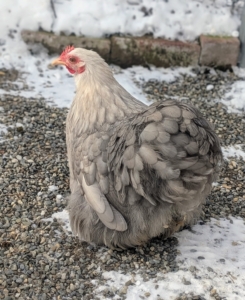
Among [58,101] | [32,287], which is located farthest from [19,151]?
[32,287]

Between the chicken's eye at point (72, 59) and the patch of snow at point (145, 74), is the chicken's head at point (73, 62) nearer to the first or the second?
the chicken's eye at point (72, 59)

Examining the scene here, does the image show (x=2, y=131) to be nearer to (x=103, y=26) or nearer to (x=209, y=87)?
(x=103, y=26)

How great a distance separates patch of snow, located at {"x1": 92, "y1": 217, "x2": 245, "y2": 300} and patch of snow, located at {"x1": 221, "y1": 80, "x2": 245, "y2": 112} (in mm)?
1998

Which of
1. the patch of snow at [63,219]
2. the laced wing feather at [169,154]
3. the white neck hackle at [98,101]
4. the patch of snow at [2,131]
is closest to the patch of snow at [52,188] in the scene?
the patch of snow at [63,219]

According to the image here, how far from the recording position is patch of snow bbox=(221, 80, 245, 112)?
16.1 ft

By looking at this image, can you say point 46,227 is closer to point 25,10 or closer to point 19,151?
point 19,151

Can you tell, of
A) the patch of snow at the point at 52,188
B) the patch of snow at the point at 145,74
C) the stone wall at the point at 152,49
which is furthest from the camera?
the stone wall at the point at 152,49

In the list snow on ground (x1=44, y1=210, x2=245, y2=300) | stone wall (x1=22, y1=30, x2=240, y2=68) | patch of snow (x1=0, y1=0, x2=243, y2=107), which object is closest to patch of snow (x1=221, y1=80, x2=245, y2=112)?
stone wall (x1=22, y1=30, x2=240, y2=68)

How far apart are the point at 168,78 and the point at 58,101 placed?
4.34 ft

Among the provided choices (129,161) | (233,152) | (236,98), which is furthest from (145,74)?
(129,161)

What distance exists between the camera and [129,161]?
8.49ft

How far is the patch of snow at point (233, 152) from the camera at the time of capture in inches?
164

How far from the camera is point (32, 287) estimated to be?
2820mm

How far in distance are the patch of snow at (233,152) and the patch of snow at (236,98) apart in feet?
2.38
